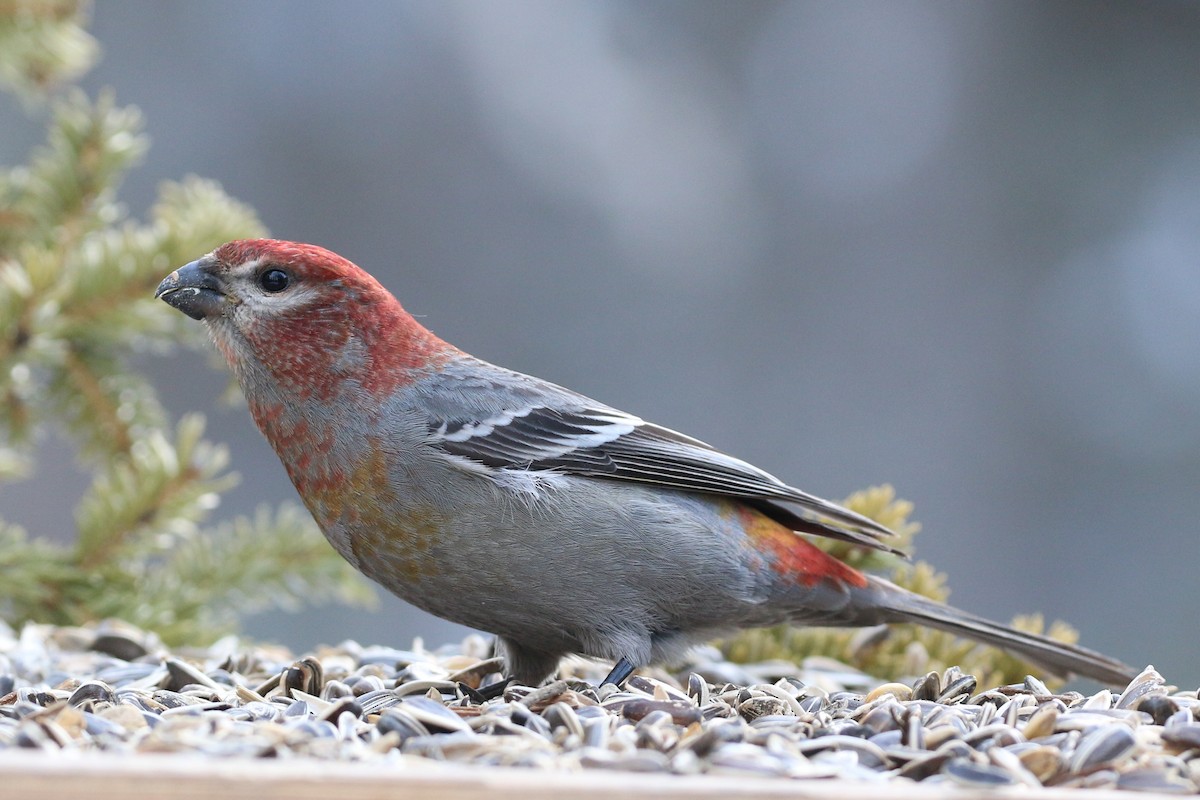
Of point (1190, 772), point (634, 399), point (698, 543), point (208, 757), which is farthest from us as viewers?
point (634, 399)

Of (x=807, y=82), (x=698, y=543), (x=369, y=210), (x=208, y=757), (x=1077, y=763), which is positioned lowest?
(x=208, y=757)

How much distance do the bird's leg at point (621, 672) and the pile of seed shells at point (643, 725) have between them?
31 millimetres

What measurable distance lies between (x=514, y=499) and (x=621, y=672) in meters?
0.52

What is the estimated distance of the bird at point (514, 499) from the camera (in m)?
2.98

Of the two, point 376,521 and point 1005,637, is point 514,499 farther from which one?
point 1005,637

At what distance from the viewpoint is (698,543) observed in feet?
10.3

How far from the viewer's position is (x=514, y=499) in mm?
3012

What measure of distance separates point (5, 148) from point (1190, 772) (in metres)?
8.13

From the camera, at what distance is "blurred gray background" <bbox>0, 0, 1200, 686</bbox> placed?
295 inches

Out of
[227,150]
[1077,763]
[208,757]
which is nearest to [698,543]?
[1077,763]

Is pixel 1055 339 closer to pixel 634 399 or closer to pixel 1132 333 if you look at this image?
pixel 1132 333

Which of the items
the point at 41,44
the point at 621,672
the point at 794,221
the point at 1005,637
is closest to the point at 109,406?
→ the point at 41,44

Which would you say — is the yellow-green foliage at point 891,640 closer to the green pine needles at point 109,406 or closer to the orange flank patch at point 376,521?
the orange flank patch at point 376,521

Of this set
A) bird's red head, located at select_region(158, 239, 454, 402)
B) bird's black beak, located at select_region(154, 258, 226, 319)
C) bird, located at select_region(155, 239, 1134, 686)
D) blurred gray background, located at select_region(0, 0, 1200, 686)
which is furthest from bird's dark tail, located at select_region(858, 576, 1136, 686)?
blurred gray background, located at select_region(0, 0, 1200, 686)
